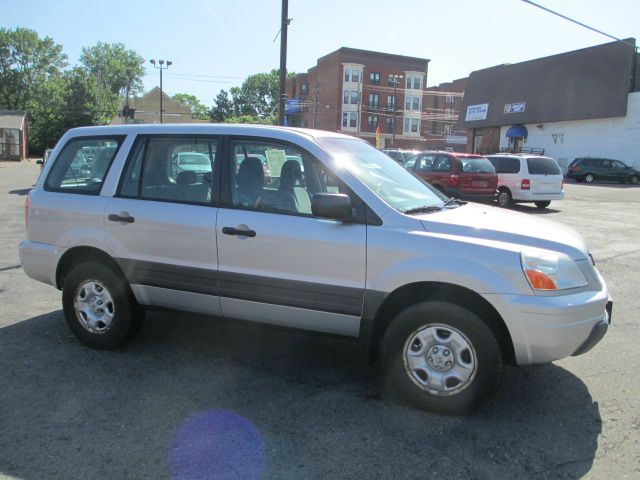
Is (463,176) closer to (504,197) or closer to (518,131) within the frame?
(504,197)

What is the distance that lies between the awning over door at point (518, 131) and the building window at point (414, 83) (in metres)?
31.7

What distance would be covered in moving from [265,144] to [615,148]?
39.3 metres

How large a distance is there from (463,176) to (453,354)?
39.7 ft

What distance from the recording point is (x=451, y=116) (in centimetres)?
8075

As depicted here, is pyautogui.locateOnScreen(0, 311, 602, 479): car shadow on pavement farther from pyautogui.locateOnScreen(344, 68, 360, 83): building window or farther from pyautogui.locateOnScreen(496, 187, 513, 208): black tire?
pyautogui.locateOnScreen(344, 68, 360, 83): building window

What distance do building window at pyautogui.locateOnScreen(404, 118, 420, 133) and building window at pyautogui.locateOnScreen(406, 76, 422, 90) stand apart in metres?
4.34

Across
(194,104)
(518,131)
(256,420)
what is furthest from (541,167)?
(194,104)

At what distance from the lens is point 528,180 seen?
15.9m

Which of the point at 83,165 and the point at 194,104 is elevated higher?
the point at 194,104

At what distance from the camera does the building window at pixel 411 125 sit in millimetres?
72300

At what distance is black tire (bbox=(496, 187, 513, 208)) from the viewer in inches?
653

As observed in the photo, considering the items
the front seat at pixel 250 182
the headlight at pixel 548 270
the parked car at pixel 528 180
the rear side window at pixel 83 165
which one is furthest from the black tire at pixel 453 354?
the parked car at pixel 528 180

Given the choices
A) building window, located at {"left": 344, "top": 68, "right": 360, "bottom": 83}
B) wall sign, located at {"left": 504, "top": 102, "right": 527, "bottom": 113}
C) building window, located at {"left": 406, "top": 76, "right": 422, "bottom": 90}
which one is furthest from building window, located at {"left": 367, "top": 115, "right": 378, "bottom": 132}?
wall sign, located at {"left": 504, "top": 102, "right": 527, "bottom": 113}

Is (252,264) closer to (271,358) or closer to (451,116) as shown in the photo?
(271,358)
